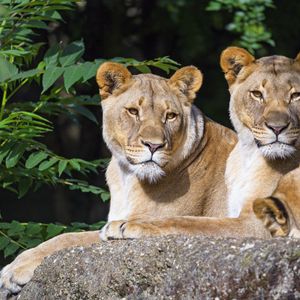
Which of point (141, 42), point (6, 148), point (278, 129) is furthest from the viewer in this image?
point (141, 42)

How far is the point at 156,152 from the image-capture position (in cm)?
605

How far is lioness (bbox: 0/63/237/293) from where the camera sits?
6.10 m

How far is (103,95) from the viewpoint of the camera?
6.50 meters

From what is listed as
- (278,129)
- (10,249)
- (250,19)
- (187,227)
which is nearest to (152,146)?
(187,227)

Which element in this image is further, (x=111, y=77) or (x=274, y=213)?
(x=111, y=77)

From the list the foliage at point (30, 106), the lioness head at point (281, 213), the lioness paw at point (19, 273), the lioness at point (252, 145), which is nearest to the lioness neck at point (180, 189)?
the lioness at point (252, 145)

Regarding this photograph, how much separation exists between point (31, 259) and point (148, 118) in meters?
0.96

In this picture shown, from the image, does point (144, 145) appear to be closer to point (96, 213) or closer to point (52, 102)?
point (52, 102)

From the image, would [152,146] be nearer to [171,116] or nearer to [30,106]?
[171,116]

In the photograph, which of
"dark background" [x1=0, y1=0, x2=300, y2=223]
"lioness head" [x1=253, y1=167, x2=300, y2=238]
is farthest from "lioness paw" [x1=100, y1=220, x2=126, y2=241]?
"dark background" [x1=0, y1=0, x2=300, y2=223]

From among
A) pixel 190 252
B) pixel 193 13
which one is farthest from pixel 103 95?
pixel 193 13

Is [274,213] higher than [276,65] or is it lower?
higher

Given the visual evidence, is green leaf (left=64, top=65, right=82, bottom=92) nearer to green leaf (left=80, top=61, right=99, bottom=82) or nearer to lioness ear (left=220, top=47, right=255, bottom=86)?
green leaf (left=80, top=61, right=99, bottom=82)

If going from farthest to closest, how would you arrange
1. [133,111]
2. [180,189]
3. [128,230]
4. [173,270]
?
[180,189]
[133,111]
[128,230]
[173,270]
